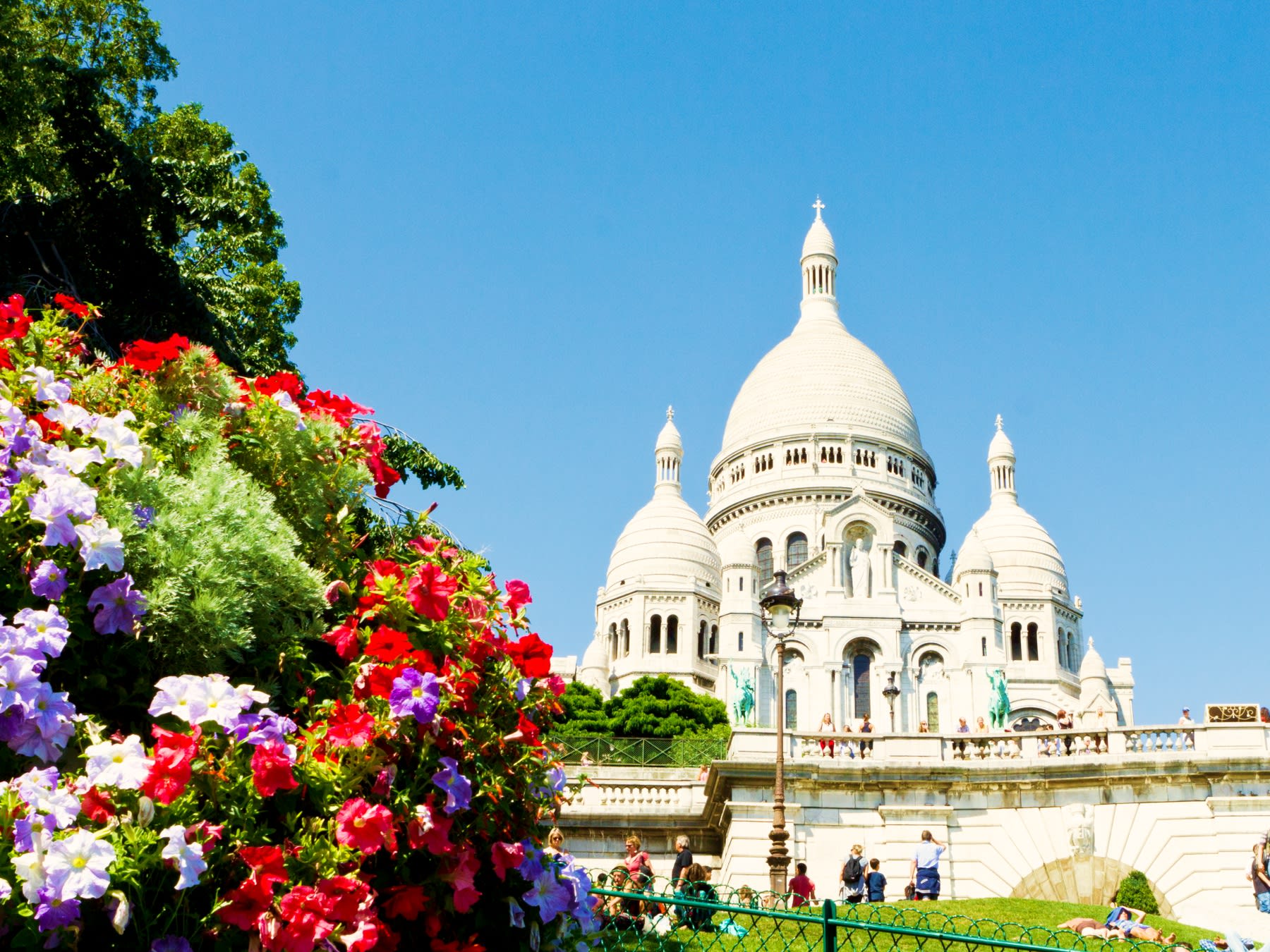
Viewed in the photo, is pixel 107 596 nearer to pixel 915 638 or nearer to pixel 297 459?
pixel 297 459

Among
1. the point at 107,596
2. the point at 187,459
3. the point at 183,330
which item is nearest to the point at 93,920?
the point at 107,596

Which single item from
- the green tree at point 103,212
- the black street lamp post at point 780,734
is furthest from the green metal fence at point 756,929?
the green tree at point 103,212

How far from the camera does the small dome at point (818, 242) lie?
94.7 m

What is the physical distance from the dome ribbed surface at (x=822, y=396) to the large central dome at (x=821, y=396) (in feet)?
0.14

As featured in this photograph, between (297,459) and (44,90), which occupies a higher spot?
(44,90)

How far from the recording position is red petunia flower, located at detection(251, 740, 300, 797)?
5.16 m

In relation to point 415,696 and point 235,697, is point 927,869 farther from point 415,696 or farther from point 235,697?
point 235,697

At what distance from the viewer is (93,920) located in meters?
4.99

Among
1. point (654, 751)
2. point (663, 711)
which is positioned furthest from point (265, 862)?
point (663, 711)

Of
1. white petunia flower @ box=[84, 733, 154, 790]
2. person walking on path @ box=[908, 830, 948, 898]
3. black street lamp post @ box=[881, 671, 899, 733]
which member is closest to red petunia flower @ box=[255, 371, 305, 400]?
white petunia flower @ box=[84, 733, 154, 790]

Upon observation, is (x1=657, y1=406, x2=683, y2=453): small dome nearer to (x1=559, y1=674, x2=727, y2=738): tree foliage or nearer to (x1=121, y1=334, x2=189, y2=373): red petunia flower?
(x1=559, y1=674, x2=727, y2=738): tree foliage

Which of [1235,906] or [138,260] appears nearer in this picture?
[138,260]

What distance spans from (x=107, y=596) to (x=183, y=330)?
11.5 metres

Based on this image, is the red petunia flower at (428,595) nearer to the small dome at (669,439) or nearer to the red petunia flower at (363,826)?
the red petunia flower at (363,826)
